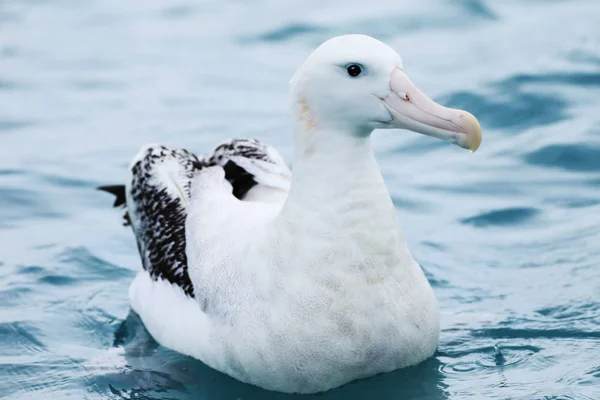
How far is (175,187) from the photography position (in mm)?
8195

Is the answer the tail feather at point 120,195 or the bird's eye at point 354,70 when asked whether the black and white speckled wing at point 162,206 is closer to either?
the tail feather at point 120,195

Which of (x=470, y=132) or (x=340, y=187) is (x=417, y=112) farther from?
(x=340, y=187)

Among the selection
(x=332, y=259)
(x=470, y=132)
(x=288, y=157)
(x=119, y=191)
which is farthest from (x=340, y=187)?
(x=288, y=157)

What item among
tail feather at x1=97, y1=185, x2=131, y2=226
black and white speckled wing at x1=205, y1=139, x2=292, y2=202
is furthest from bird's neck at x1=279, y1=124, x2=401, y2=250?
tail feather at x1=97, y1=185, x2=131, y2=226

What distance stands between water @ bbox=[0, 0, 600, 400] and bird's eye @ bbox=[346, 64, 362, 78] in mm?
1675

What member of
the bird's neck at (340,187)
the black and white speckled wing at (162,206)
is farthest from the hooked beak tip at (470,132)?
the black and white speckled wing at (162,206)

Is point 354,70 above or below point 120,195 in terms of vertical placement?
Result: above

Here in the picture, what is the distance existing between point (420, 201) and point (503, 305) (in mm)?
2345

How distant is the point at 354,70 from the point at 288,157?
532 cm

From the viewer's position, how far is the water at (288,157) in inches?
291

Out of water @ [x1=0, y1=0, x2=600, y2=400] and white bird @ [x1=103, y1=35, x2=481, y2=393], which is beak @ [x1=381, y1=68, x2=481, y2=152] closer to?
white bird @ [x1=103, y1=35, x2=481, y2=393]

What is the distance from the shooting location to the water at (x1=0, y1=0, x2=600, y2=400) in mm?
7379

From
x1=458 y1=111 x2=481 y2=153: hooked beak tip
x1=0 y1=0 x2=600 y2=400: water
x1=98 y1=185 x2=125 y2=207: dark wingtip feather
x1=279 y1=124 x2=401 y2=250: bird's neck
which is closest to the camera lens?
x1=458 y1=111 x2=481 y2=153: hooked beak tip

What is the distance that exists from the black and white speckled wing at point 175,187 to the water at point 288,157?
1.81ft
